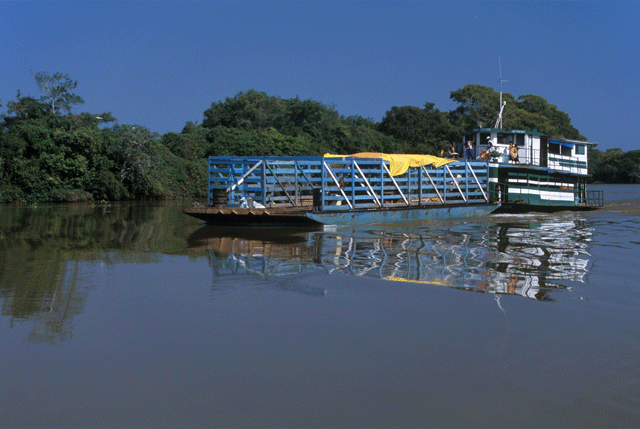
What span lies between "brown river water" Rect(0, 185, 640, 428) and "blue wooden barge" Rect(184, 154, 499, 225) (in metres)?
6.48

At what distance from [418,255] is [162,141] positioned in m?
39.0

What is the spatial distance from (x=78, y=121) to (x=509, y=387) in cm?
4106

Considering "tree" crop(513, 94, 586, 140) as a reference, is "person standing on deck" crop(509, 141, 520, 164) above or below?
below

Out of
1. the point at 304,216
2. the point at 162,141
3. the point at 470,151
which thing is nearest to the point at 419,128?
the point at 162,141

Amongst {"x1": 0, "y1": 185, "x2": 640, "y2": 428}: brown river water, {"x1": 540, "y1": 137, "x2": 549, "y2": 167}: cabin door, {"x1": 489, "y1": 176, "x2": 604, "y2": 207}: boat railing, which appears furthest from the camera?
{"x1": 540, "y1": 137, "x2": 549, "y2": 167}: cabin door

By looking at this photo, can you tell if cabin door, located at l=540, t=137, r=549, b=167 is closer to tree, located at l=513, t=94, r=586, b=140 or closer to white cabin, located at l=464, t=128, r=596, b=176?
white cabin, located at l=464, t=128, r=596, b=176

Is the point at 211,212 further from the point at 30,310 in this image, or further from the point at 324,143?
the point at 324,143

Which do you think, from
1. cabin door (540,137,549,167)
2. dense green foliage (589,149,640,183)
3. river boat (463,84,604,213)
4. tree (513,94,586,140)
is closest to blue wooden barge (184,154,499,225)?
river boat (463,84,604,213)

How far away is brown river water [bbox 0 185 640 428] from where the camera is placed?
427 cm

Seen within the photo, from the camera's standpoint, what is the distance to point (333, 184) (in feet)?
69.9

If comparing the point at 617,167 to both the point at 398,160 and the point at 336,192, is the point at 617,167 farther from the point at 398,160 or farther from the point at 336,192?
the point at 336,192

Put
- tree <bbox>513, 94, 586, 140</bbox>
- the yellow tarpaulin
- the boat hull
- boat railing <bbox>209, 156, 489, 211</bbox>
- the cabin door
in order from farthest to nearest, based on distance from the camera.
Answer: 1. tree <bbox>513, 94, 586, 140</bbox>
2. the cabin door
3. the yellow tarpaulin
4. boat railing <bbox>209, 156, 489, 211</bbox>
5. the boat hull

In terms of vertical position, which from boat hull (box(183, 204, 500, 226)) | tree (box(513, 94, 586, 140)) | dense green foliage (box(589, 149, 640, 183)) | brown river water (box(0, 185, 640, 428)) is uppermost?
tree (box(513, 94, 586, 140))

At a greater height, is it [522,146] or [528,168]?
[522,146]
